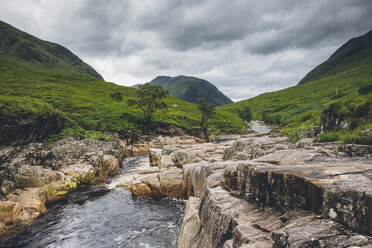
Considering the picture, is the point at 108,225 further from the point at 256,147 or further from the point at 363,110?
the point at 363,110

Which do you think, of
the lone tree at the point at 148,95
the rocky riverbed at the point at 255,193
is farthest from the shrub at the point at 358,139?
the lone tree at the point at 148,95

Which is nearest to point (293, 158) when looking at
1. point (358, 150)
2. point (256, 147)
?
point (358, 150)

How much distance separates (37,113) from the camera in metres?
30.6

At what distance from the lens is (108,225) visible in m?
17.6

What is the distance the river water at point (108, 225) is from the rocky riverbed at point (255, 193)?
1607mm

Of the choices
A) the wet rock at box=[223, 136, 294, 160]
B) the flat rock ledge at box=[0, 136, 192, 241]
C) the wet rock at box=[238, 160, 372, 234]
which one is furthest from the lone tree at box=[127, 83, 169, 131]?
the wet rock at box=[238, 160, 372, 234]

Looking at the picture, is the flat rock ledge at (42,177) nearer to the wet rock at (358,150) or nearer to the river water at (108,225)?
the river water at (108,225)

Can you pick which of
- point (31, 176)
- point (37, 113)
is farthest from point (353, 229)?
point (37, 113)

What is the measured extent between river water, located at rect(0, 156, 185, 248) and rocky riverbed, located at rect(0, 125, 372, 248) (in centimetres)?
161

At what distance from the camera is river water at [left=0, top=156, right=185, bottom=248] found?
591 inches

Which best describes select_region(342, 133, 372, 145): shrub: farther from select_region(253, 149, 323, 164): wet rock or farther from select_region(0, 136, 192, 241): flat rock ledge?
select_region(0, 136, 192, 241): flat rock ledge

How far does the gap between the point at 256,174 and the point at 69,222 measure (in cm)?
1870

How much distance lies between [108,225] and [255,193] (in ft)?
50.4

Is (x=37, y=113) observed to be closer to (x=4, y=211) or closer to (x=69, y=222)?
(x=4, y=211)
